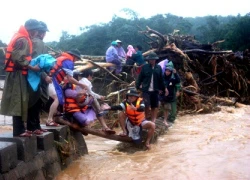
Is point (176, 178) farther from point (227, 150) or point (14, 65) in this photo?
point (14, 65)

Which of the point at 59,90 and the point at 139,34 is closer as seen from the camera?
the point at 59,90

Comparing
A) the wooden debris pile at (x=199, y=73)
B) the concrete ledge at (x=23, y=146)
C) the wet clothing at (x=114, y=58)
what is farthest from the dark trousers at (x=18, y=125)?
the wet clothing at (x=114, y=58)

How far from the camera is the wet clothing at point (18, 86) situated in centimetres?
441

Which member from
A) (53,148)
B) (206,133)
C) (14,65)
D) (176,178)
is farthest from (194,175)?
(206,133)

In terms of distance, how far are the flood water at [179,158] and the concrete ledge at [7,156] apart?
3.76ft

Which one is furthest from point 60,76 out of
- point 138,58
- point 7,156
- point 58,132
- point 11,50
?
point 138,58

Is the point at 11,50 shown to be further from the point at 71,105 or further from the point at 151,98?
the point at 151,98

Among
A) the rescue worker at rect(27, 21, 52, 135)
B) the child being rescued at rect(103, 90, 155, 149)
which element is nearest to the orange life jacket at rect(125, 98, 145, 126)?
the child being rescued at rect(103, 90, 155, 149)

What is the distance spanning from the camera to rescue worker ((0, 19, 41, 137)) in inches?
174

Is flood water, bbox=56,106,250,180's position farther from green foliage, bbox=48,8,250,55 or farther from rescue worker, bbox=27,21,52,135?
green foliage, bbox=48,8,250,55

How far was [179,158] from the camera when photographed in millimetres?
6059

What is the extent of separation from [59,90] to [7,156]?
219cm

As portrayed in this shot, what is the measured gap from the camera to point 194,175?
16.4 ft

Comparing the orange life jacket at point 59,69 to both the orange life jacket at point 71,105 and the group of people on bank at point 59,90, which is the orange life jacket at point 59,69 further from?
the orange life jacket at point 71,105
